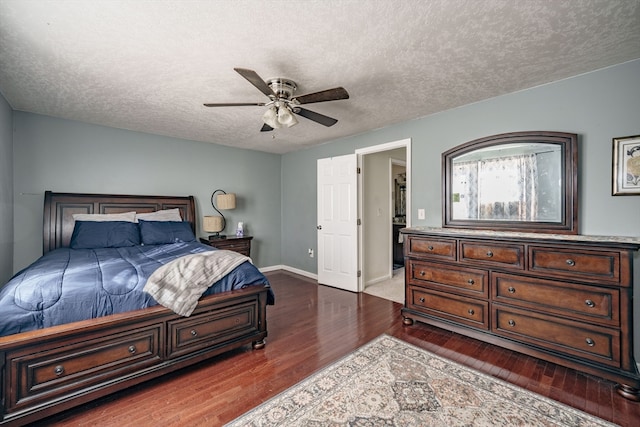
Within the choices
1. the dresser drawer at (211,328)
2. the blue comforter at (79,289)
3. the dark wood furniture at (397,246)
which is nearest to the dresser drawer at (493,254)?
the blue comforter at (79,289)

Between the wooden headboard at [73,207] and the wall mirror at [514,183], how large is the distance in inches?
163

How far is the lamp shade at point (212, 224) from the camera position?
177 inches

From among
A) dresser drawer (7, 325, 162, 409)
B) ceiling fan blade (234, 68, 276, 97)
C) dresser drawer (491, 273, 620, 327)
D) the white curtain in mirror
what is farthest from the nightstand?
dresser drawer (491, 273, 620, 327)

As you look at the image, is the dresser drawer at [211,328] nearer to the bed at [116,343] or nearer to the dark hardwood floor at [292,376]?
the bed at [116,343]

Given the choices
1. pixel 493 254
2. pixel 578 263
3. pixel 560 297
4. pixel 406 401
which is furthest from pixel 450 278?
pixel 406 401

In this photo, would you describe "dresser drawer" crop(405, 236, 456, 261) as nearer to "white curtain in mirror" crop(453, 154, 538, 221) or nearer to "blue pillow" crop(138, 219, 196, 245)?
"white curtain in mirror" crop(453, 154, 538, 221)

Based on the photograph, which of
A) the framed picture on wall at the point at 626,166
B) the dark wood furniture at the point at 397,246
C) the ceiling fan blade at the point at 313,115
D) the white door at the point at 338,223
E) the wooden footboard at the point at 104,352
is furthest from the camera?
the dark wood furniture at the point at 397,246

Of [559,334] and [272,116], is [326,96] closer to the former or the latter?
[272,116]

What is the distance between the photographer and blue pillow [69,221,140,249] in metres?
3.26

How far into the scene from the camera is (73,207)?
3592 millimetres

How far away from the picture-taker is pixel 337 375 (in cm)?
210

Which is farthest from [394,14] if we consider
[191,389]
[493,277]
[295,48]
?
[191,389]

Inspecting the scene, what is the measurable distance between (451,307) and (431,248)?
0.61 meters

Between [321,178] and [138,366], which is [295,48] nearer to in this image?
[138,366]
